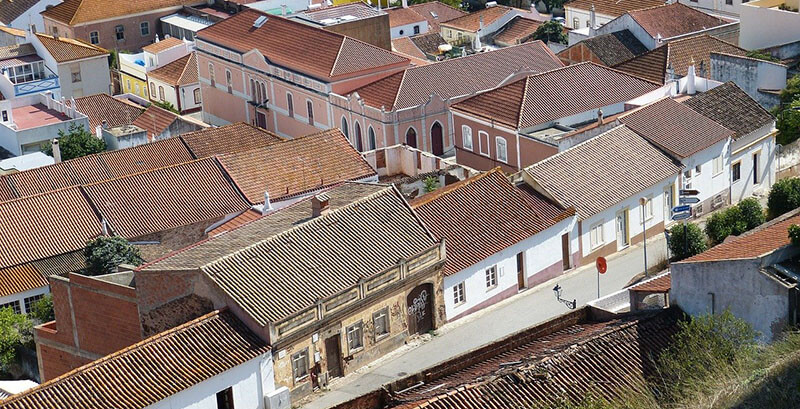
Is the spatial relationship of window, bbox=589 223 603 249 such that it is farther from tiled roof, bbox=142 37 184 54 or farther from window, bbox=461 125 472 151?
tiled roof, bbox=142 37 184 54

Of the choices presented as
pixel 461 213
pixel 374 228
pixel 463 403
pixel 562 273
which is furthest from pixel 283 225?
pixel 463 403

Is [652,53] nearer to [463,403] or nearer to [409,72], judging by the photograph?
[409,72]

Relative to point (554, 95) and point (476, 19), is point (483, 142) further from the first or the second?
point (476, 19)

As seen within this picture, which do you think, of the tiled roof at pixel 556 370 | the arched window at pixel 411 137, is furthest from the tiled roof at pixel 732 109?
the tiled roof at pixel 556 370

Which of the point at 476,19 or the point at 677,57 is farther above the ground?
the point at 677,57

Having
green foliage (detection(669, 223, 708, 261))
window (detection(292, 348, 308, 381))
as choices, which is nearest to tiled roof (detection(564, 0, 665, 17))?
green foliage (detection(669, 223, 708, 261))

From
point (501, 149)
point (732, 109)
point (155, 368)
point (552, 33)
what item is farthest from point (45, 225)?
point (552, 33)
